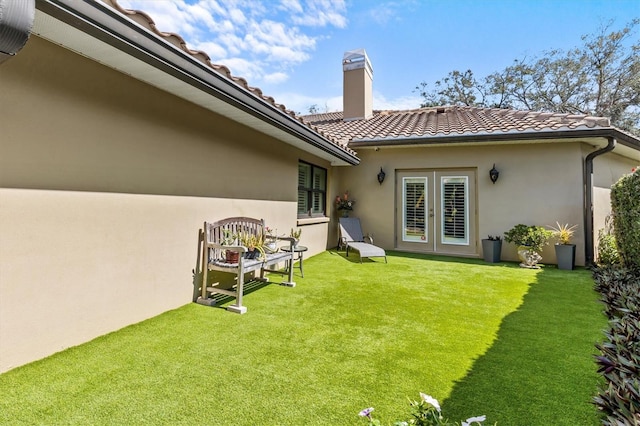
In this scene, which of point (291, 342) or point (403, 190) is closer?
point (291, 342)

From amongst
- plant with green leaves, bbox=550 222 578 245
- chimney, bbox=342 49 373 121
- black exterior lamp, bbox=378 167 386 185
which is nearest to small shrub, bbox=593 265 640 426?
plant with green leaves, bbox=550 222 578 245

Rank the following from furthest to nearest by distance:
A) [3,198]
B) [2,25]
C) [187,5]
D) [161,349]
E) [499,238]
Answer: [499,238] < [187,5] < [161,349] < [3,198] < [2,25]

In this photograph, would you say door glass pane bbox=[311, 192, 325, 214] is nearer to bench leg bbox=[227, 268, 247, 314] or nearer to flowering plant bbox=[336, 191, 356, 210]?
flowering plant bbox=[336, 191, 356, 210]

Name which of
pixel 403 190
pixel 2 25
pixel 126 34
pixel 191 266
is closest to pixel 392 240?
pixel 403 190

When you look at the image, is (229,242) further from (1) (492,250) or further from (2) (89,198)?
(1) (492,250)

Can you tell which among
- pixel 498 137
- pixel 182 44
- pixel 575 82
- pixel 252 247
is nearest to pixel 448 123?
pixel 498 137

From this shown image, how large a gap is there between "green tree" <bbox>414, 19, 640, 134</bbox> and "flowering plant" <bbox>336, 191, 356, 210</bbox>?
19755 millimetres

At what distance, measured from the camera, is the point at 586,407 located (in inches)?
85.5

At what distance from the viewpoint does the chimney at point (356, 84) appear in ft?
38.4

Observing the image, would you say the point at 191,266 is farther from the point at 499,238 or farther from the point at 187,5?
the point at 499,238

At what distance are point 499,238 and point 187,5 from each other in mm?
8721

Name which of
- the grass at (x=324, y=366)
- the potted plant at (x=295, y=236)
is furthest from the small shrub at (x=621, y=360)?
the potted plant at (x=295, y=236)

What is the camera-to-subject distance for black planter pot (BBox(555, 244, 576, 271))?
702 centimetres

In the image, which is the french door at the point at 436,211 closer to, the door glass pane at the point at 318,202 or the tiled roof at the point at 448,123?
the tiled roof at the point at 448,123
